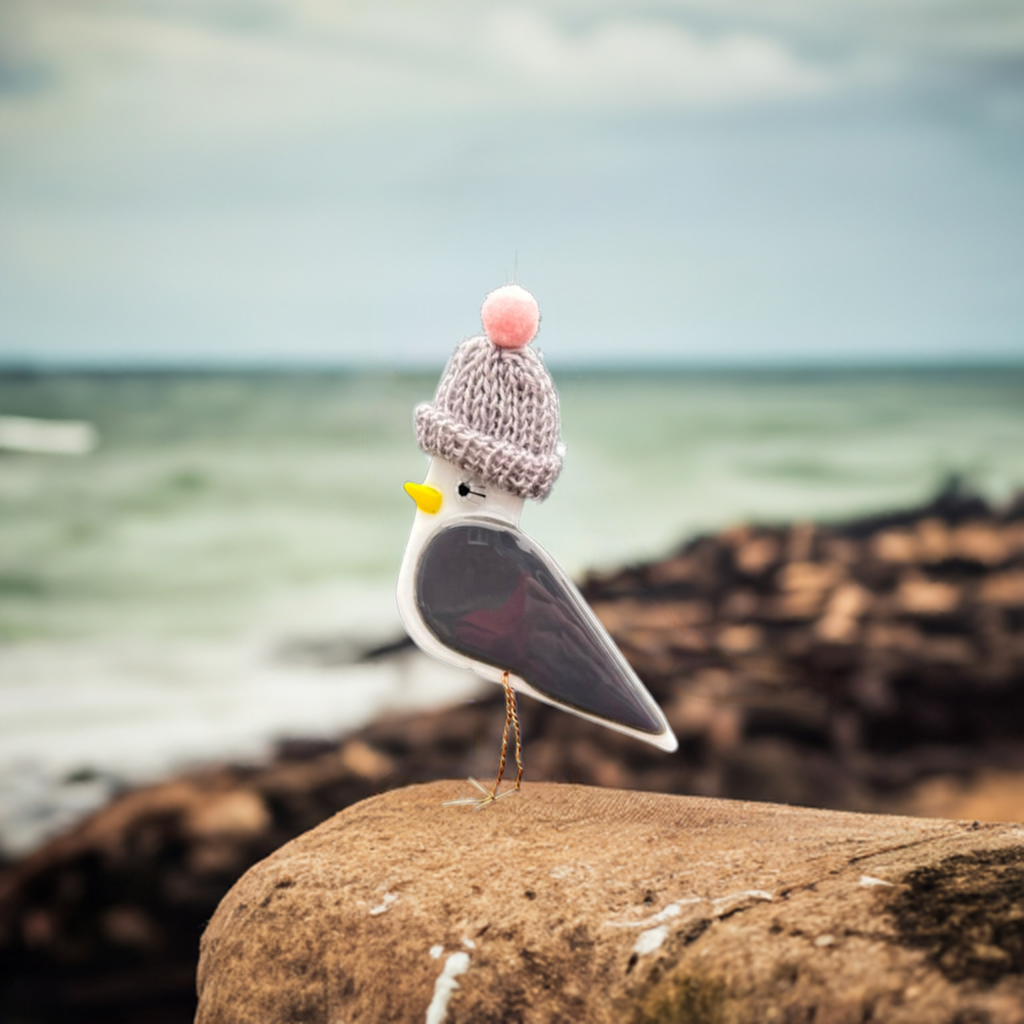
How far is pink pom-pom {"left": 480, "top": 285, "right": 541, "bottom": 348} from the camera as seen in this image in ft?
5.68

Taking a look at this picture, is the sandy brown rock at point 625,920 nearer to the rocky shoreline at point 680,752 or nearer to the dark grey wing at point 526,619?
the dark grey wing at point 526,619

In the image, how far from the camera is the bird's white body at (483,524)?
1.77 metres

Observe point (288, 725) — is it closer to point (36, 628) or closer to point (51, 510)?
point (36, 628)

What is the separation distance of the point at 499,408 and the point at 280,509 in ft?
15.7

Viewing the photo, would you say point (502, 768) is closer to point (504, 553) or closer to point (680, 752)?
point (504, 553)

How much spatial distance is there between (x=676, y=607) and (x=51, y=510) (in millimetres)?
3946

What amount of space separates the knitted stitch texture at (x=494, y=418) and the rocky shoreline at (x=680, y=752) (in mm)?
656

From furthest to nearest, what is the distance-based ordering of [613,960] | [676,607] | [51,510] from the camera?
1. [51,510]
2. [676,607]
3. [613,960]

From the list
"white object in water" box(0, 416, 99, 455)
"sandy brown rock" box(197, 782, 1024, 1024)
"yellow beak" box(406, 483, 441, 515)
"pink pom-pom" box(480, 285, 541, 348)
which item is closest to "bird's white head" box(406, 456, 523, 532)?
"yellow beak" box(406, 483, 441, 515)

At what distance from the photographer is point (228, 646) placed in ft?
14.7

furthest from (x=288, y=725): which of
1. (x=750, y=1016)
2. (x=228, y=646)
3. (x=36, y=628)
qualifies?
(x=750, y=1016)

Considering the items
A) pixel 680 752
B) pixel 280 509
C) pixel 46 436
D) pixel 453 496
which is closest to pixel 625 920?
pixel 453 496

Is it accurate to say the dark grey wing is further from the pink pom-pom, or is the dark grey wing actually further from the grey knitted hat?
the pink pom-pom

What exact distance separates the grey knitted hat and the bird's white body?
0.11 feet
